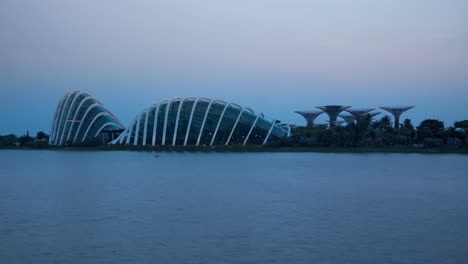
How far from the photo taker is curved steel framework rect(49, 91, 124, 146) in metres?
95.2

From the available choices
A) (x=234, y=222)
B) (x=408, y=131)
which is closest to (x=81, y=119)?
(x=408, y=131)

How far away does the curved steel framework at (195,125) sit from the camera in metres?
86.6

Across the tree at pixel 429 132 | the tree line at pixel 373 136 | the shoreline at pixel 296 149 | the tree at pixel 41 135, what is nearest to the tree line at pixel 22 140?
the tree at pixel 41 135

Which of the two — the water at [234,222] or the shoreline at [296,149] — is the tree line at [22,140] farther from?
the water at [234,222]

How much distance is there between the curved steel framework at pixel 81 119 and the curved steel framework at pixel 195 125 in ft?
26.4

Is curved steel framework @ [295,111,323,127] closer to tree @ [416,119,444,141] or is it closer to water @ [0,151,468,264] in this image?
tree @ [416,119,444,141]

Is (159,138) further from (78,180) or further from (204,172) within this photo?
(78,180)

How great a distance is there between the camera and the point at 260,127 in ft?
292

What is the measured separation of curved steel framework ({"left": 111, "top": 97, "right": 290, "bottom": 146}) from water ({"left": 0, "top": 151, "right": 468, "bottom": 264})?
4680 centimetres

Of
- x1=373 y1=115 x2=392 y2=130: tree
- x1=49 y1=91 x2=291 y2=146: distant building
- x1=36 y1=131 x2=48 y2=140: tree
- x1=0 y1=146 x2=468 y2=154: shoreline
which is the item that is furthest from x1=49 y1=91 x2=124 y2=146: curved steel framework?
x1=373 y1=115 x2=392 y2=130: tree

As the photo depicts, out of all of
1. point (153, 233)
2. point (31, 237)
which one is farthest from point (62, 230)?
point (153, 233)

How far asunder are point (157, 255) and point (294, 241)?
4.24 m

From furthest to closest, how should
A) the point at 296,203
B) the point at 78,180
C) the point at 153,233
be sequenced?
the point at 78,180, the point at 296,203, the point at 153,233

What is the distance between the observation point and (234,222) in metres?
22.2
